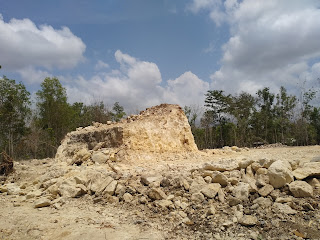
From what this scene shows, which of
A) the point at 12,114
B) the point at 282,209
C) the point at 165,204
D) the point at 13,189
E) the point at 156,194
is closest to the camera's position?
the point at 282,209

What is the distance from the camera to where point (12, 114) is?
1595 cm

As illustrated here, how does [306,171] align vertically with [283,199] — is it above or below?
above

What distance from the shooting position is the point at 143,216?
4164 mm

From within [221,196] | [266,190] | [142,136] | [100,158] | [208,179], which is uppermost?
[142,136]

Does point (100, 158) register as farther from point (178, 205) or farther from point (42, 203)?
point (178, 205)

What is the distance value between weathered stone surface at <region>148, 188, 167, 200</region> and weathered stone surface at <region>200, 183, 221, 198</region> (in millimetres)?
738

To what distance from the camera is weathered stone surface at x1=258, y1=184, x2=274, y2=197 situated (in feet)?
13.3

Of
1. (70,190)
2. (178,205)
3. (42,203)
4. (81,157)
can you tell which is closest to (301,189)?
(178,205)

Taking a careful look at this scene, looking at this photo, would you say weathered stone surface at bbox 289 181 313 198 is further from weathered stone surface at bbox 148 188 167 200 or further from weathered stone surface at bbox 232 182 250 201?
weathered stone surface at bbox 148 188 167 200

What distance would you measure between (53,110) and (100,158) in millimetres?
13118

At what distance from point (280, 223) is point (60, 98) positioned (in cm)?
1821

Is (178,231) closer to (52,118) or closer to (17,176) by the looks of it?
(17,176)

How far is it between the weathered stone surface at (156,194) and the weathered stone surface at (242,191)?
1.29 m

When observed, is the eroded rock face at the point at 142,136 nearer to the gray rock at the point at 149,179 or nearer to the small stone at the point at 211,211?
the gray rock at the point at 149,179
